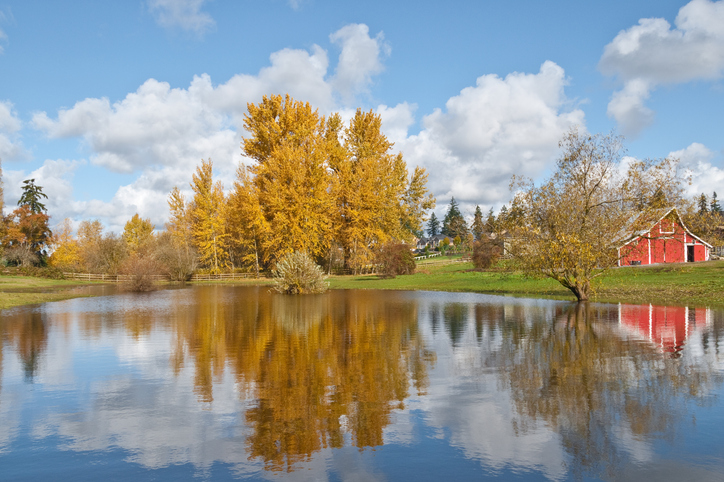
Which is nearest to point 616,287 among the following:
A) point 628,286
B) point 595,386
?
point 628,286

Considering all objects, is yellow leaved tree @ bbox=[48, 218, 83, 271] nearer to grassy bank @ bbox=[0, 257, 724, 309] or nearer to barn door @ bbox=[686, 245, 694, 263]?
grassy bank @ bbox=[0, 257, 724, 309]

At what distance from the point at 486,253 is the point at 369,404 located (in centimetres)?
4909

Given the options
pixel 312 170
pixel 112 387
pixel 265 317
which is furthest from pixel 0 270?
pixel 112 387

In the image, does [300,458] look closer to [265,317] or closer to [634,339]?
[634,339]

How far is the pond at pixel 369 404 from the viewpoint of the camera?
5.62m

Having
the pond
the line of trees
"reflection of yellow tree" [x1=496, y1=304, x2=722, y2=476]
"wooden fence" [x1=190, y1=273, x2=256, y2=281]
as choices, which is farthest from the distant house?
"reflection of yellow tree" [x1=496, y1=304, x2=722, y2=476]

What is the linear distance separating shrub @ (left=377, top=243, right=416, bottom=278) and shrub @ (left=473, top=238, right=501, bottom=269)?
892cm

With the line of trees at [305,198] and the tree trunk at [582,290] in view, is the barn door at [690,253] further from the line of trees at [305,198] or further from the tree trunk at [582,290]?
the tree trunk at [582,290]

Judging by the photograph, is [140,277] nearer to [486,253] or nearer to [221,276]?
[221,276]

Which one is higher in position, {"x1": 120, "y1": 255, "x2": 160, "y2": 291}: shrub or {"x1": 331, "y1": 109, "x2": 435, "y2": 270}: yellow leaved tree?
{"x1": 331, "y1": 109, "x2": 435, "y2": 270}: yellow leaved tree

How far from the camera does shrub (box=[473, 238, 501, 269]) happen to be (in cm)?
5478

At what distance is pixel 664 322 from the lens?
16688 millimetres

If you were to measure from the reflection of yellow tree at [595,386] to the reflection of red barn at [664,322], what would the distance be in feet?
3.29

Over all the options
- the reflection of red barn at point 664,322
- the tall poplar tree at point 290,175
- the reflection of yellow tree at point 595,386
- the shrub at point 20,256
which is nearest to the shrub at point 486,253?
the tall poplar tree at point 290,175
